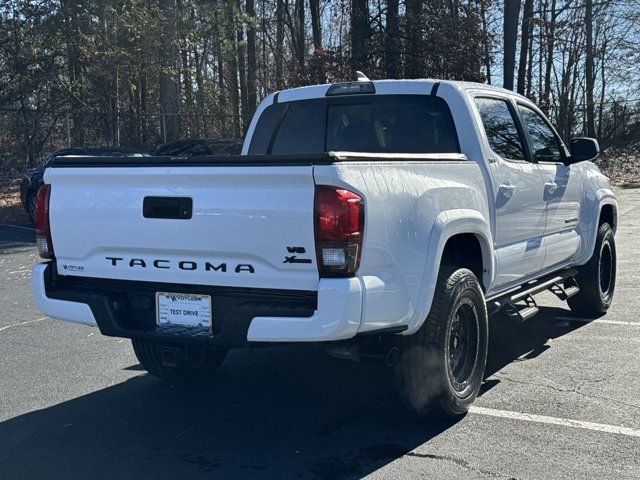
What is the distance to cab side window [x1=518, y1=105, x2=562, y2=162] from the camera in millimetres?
6258

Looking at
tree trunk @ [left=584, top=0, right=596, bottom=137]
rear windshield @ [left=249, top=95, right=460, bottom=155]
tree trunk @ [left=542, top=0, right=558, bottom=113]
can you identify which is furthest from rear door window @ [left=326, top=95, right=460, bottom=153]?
tree trunk @ [left=584, top=0, right=596, bottom=137]

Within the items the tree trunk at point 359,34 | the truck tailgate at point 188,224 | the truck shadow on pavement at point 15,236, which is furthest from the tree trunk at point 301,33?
the truck tailgate at point 188,224

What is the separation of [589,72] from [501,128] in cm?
3049

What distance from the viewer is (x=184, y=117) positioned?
26953 mm

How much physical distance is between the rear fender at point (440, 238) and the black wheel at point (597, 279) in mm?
2678

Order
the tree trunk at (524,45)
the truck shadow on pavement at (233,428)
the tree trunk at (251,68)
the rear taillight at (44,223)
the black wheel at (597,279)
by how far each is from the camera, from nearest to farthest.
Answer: the truck shadow on pavement at (233,428) → the rear taillight at (44,223) → the black wheel at (597,279) → the tree trunk at (524,45) → the tree trunk at (251,68)

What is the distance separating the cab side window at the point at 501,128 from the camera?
557cm

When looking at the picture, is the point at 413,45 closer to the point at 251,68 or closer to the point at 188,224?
the point at 251,68

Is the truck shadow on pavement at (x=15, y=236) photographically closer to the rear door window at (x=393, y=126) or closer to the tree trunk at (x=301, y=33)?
the rear door window at (x=393, y=126)

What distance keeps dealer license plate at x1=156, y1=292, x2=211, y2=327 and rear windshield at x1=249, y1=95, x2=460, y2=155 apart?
2032 millimetres

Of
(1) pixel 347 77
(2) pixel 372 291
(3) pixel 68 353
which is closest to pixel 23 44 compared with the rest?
(1) pixel 347 77

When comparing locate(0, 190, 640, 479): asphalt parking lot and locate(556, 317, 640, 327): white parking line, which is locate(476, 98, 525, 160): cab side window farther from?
locate(556, 317, 640, 327): white parking line

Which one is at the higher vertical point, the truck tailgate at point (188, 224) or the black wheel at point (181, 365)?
the truck tailgate at point (188, 224)

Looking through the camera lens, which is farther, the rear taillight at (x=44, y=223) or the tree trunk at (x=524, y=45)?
the tree trunk at (x=524, y=45)
